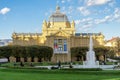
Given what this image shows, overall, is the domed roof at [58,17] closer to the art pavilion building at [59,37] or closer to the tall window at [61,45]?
the art pavilion building at [59,37]

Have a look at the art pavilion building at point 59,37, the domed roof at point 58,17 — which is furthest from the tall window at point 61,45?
the domed roof at point 58,17

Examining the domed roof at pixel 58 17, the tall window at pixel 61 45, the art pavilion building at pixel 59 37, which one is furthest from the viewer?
the domed roof at pixel 58 17

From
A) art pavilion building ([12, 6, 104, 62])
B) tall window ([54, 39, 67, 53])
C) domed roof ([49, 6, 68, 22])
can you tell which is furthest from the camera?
domed roof ([49, 6, 68, 22])

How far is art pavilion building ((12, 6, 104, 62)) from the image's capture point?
139 metres

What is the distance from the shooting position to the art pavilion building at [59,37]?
456 ft

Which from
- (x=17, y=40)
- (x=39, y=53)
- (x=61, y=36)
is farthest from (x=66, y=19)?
(x=39, y=53)

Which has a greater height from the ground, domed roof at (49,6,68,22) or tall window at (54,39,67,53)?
domed roof at (49,6,68,22)

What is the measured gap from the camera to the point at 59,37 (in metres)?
140

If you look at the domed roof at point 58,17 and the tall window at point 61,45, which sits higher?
the domed roof at point 58,17

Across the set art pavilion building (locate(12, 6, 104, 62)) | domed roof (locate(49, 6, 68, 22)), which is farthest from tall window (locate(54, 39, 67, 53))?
domed roof (locate(49, 6, 68, 22))

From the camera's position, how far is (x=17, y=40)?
5674 inches

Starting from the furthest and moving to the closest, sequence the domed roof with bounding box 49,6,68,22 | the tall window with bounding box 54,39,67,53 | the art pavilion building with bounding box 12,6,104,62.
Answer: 1. the domed roof with bounding box 49,6,68,22
2. the tall window with bounding box 54,39,67,53
3. the art pavilion building with bounding box 12,6,104,62

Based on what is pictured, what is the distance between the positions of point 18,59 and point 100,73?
89.9 metres

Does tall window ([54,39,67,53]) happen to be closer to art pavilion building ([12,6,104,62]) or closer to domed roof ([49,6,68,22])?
art pavilion building ([12,6,104,62])
